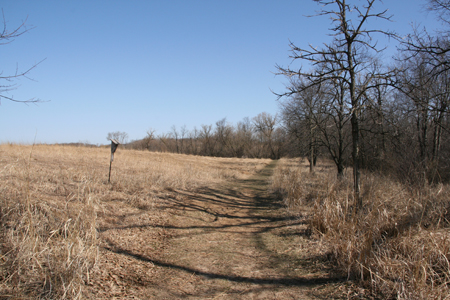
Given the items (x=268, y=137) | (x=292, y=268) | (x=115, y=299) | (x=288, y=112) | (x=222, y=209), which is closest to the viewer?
(x=115, y=299)

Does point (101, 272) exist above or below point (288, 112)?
below

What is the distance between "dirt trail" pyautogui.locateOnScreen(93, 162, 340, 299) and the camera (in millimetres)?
3633

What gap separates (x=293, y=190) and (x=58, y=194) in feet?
22.3

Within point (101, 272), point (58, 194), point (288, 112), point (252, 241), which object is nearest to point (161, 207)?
point (58, 194)

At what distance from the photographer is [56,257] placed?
3414 millimetres

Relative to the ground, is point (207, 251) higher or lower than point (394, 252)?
lower

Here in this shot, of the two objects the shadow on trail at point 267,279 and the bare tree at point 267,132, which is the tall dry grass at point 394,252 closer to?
the shadow on trail at point 267,279

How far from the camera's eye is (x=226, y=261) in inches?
182

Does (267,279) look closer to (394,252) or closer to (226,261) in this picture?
(226,261)

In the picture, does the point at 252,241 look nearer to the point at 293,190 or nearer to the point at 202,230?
A: the point at 202,230

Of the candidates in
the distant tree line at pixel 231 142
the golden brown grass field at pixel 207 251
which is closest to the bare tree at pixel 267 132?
the distant tree line at pixel 231 142

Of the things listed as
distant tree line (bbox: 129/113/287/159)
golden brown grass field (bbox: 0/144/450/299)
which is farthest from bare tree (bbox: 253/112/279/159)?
golden brown grass field (bbox: 0/144/450/299)

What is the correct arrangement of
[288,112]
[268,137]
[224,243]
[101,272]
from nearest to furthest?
[101,272], [224,243], [288,112], [268,137]

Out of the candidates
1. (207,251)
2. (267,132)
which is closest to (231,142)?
(267,132)
